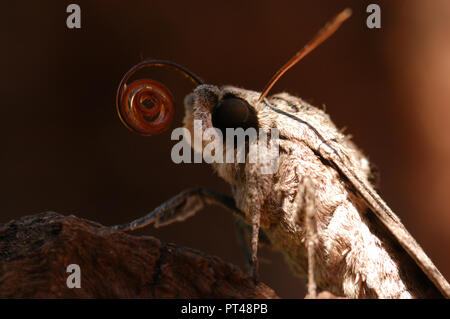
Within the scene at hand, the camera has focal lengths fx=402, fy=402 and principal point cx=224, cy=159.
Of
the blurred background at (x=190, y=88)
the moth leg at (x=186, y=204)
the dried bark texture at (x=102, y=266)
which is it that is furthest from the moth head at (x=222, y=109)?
the blurred background at (x=190, y=88)

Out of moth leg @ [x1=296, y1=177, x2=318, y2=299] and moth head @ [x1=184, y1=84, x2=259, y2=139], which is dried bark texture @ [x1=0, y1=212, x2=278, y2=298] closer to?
moth leg @ [x1=296, y1=177, x2=318, y2=299]

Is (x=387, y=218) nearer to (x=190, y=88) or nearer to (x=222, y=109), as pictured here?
(x=222, y=109)

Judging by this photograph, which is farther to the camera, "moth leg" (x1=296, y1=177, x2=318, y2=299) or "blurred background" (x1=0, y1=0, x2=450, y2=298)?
"blurred background" (x1=0, y1=0, x2=450, y2=298)

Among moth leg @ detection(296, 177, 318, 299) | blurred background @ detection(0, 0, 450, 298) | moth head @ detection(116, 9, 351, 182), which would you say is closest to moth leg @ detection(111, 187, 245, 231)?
moth head @ detection(116, 9, 351, 182)

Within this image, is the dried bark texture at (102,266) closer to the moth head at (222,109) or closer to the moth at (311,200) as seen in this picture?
the moth at (311,200)
